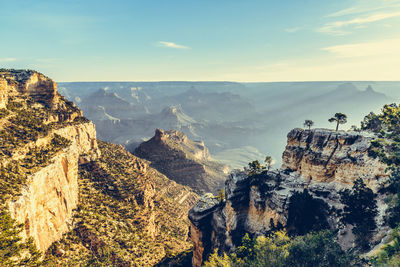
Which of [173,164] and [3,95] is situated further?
[173,164]

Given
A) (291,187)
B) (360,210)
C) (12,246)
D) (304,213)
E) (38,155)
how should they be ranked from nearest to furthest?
(12,246), (360,210), (304,213), (38,155), (291,187)

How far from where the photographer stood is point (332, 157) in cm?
4803

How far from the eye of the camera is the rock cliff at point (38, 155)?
38031 millimetres

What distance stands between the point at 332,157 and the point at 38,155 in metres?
66.0

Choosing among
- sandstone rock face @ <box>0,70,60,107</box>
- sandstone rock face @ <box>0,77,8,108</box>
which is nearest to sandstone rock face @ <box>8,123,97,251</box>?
sandstone rock face @ <box>0,77,8,108</box>

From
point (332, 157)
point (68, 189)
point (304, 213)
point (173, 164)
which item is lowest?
point (173, 164)

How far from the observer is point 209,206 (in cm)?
6456

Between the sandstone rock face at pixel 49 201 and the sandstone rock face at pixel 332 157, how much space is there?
2252 inches

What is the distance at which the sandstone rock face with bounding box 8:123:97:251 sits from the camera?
36719mm

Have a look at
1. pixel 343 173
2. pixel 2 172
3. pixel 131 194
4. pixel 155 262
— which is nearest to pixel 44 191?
pixel 2 172

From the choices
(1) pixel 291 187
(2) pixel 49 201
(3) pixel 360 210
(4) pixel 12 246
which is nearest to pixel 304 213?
(1) pixel 291 187

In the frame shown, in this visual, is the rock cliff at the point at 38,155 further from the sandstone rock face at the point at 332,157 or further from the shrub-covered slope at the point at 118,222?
the sandstone rock face at the point at 332,157

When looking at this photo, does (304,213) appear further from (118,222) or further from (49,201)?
(49,201)

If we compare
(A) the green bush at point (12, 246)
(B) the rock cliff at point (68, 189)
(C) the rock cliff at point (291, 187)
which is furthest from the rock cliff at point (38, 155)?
(C) the rock cliff at point (291, 187)
